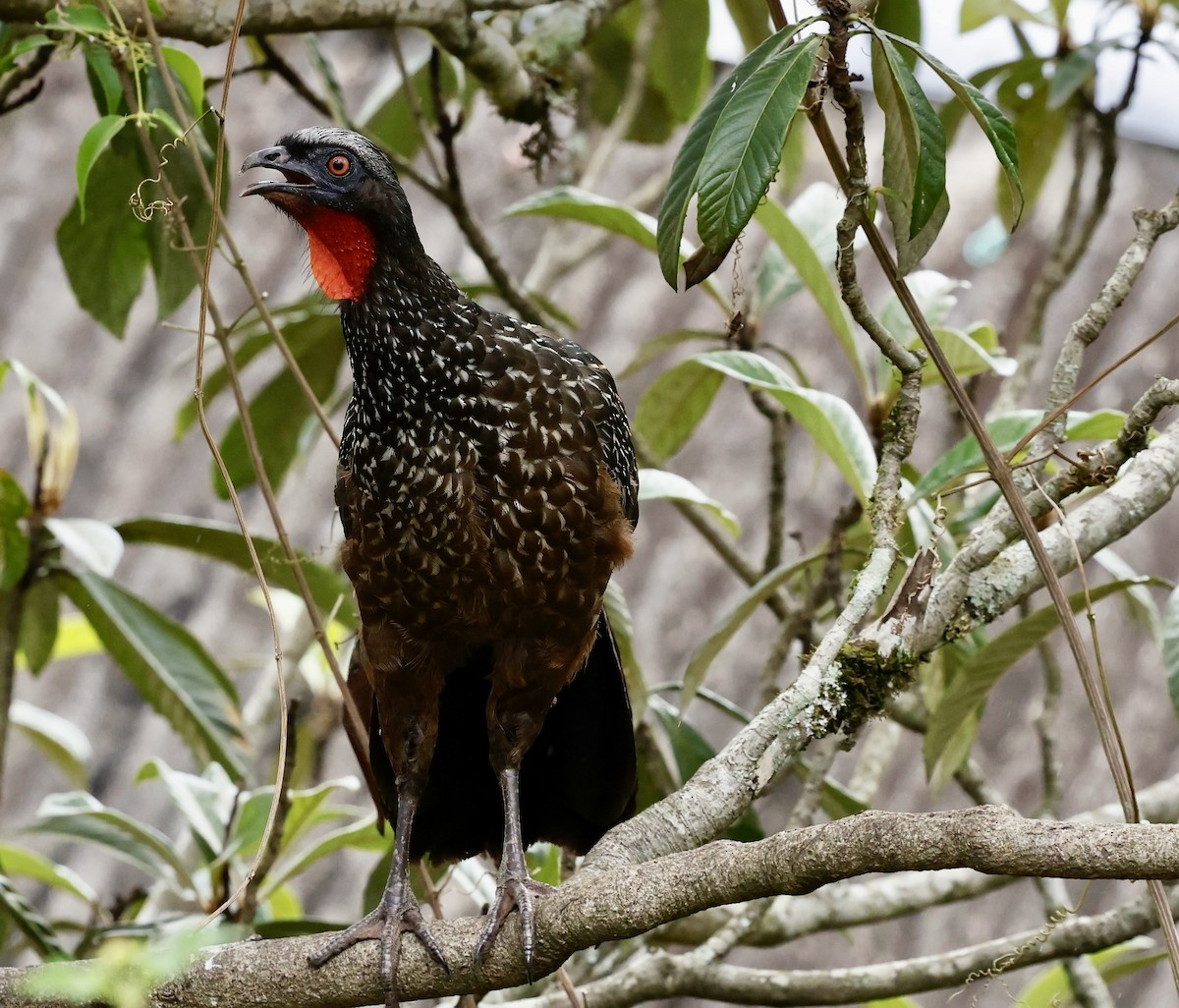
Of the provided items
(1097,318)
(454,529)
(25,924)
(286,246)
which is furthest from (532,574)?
(286,246)

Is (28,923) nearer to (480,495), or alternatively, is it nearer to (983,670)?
(480,495)

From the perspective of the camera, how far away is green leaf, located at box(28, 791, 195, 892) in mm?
2742

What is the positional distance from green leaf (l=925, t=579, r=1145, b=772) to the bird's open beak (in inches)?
53.9

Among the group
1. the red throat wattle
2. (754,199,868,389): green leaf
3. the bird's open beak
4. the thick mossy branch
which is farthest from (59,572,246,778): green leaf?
(754,199,868,389): green leaf

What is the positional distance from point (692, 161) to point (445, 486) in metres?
0.64

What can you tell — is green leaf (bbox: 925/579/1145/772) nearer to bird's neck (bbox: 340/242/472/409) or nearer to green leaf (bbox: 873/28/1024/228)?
green leaf (bbox: 873/28/1024/228)

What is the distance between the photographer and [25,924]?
7.79ft

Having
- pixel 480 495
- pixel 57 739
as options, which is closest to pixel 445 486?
pixel 480 495

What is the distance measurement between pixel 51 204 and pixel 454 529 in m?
2.34

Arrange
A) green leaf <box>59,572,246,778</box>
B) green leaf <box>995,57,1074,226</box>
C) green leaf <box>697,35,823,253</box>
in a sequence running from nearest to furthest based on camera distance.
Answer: green leaf <box>697,35,823,253</box> < green leaf <box>59,572,246,778</box> < green leaf <box>995,57,1074,226</box>

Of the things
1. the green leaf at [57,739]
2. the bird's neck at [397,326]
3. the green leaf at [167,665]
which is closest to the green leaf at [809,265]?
the bird's neck at [397,326]

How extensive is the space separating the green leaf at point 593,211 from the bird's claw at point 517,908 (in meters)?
1.24

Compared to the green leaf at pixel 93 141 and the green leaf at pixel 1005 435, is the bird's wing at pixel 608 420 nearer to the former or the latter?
the green leaf at pixel 1005 435

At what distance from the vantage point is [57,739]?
3.16 meters
